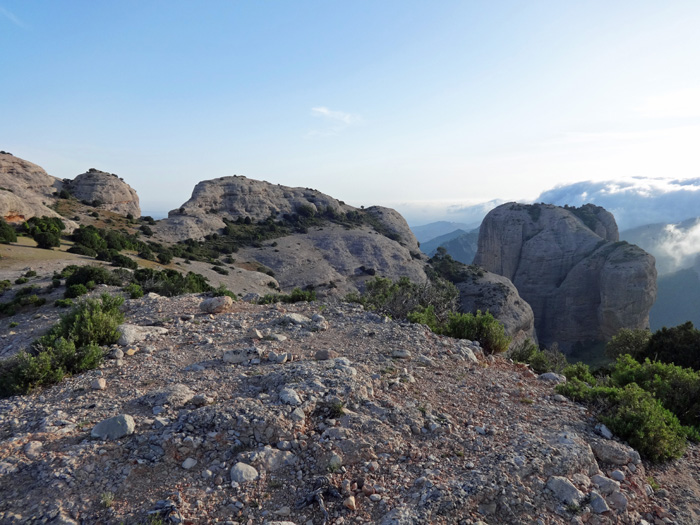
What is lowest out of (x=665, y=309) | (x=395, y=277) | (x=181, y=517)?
(x=665, y=309)

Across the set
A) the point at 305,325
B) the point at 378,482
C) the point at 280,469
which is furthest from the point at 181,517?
the point at 305,325

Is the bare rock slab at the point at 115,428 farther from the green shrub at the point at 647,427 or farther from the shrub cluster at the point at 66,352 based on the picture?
the green shrub at the point at 647,427

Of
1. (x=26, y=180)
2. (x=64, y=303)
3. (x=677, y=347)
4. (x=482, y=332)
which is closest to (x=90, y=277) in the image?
(x=64, y=303)

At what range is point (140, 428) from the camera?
5.35 meters

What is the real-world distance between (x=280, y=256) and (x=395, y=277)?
16.6m

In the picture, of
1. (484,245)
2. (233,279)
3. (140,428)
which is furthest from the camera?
(484,245)

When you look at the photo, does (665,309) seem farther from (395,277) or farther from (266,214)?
(266,214)

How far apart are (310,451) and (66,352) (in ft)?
17.7

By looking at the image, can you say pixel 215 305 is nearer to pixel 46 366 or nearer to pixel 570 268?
pixel 46 366

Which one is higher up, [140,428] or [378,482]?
[140,428]

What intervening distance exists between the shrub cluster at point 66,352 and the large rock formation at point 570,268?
63.0 meters

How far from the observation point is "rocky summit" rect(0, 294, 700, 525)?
14.3ft

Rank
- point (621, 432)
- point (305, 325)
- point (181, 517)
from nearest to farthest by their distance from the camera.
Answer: point (181, 517), point (621, 432), point (305, 325)

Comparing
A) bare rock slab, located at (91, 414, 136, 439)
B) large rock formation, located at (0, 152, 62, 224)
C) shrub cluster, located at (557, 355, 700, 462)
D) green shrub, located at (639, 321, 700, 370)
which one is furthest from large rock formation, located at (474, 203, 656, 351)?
large rock formation, located at (0, 152, 62, 224)
